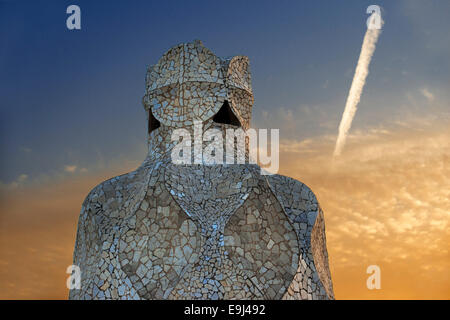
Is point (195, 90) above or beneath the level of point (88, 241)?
above

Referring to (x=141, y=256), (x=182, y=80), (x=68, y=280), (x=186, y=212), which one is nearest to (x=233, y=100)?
(x=182, y=80)

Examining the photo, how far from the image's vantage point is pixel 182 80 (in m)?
16.4

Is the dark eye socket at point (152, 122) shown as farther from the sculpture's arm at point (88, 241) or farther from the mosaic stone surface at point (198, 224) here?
the sculpture's arm at point (88, 241)

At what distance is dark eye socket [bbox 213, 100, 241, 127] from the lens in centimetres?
1666

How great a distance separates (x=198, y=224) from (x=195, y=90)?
3793 millimetres

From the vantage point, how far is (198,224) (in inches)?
567

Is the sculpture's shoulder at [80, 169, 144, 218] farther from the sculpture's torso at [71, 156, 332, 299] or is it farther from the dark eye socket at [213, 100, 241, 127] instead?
the dark eye socket at [213, 100, 241, 127]

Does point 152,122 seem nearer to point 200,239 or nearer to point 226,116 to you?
point 226,116

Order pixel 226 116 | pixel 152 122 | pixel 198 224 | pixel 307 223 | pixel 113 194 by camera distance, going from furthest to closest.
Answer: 1. pixel 152 122
2. pixel 226 116
3. pixel 113 194
4. pixel 307 223
5. pixel 198 224

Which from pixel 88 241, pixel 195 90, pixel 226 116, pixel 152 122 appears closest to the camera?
pixel 88 241

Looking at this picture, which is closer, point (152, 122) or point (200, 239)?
point (200, 239)

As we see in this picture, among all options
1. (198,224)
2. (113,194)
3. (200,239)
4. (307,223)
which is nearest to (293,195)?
(307,223)

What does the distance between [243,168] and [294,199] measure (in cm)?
148
